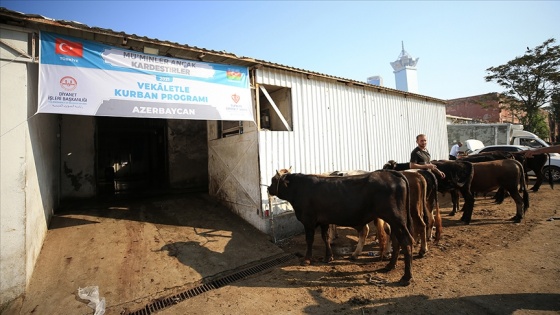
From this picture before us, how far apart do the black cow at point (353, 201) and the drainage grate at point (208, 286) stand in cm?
74

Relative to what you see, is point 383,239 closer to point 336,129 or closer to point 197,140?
point 336,129

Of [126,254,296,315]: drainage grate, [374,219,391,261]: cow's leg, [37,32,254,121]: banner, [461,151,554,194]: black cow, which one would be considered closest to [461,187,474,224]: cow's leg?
[461,151,554,194]: black cow

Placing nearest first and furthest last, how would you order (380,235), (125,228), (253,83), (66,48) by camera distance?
(66,48), (380,235), (125,228), (253,83)

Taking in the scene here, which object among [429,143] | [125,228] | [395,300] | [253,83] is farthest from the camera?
[429,143]

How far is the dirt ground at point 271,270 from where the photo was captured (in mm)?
3842

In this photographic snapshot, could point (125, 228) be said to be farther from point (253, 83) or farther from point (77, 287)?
point (253, 83)

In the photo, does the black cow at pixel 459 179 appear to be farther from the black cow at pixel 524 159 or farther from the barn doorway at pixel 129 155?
the barn doorway at pixel 129 155

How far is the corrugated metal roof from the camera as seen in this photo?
431 centimetres

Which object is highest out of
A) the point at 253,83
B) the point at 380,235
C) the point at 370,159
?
the point at 253,83

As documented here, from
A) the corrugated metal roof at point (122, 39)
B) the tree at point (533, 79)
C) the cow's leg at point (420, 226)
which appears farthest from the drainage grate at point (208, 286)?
the tree at point (533, 79)

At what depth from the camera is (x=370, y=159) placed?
9523mm

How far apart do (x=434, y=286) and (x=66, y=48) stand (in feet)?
25.3

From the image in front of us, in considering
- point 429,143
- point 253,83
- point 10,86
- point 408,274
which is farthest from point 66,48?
point 429,143

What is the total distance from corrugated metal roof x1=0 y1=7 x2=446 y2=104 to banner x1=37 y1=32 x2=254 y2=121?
0.58ft
